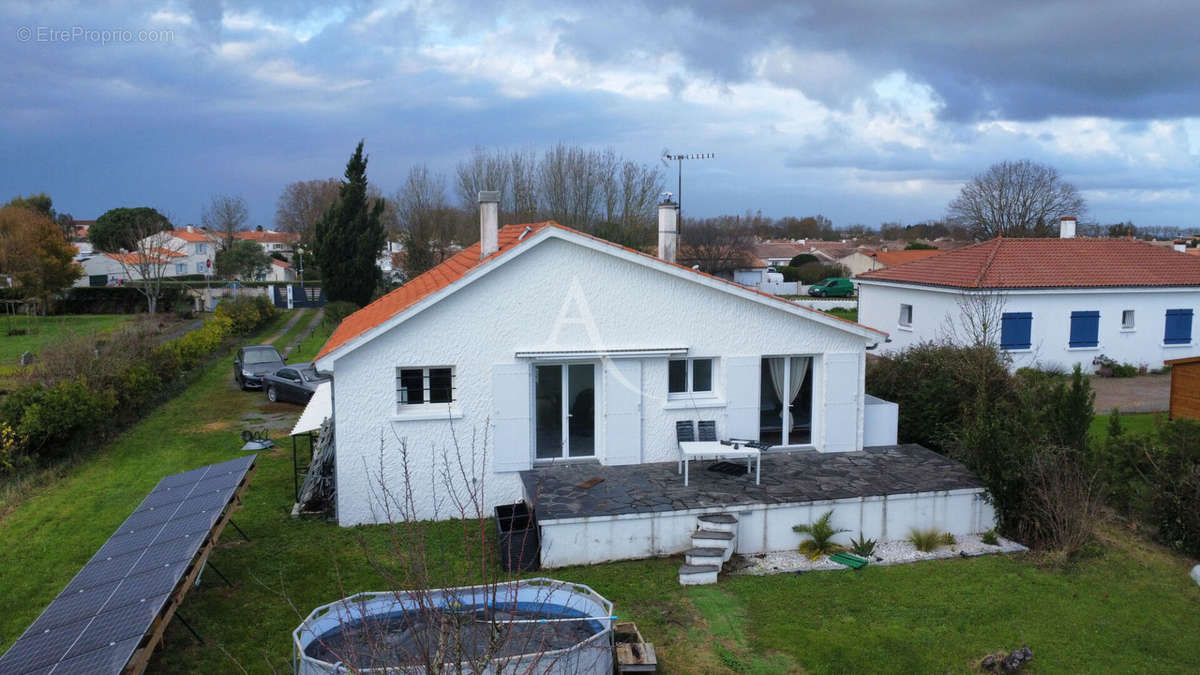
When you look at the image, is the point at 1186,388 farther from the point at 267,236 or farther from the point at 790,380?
the point at 267,236

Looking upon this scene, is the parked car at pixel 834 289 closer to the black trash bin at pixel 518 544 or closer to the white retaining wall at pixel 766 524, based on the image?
the white retaining wall at pixel 766 524

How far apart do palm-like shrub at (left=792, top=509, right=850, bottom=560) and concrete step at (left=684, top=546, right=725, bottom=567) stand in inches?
56.4

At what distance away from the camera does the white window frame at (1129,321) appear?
28188mm

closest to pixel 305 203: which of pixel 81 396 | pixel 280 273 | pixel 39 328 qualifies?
pixel 280 273

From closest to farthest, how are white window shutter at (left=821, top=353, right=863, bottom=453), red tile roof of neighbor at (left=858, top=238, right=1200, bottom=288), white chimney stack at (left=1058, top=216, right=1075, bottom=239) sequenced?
white window shutter at (left=821, top=353, right=863, bottom=453)
red tile roof of neighbor at (left=858, top=238, right=1200, bottom=288)
white chimney stack at (left=1058, top=216, right=1075, bottom=239)

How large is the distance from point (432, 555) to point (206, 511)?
9.53 ft

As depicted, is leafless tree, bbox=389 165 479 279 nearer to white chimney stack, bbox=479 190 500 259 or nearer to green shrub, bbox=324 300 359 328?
green shrub, bbox=324 300 359 328

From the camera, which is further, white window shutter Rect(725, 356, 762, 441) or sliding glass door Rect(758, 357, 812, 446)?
sliding glass door Rect(758, 357, 812, 446)

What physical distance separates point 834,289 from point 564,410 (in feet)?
165

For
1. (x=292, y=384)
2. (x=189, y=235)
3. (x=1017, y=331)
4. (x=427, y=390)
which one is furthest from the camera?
(x=189, y=235)

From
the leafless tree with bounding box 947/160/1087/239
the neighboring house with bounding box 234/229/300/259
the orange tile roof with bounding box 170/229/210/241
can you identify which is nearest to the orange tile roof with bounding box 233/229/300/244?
the neighboring house with bounding box 234/229/300/259

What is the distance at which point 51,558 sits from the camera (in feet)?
38.2

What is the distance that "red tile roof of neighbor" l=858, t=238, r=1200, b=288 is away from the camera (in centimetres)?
2738

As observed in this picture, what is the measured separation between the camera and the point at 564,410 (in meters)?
13.6
